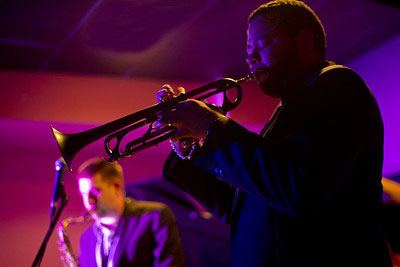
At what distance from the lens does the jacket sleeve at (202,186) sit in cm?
199

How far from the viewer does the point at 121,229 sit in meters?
3.75

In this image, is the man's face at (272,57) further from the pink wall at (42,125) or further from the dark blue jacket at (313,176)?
the pink wall at (42,125)

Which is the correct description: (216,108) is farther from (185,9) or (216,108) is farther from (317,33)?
(185,9)

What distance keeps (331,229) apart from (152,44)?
3.60 m

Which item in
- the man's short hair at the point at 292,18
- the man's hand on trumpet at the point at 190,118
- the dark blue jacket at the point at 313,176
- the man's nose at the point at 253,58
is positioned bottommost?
the dark blue jacket at the point at 313,176

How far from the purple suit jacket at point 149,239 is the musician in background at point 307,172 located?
1.93 metres

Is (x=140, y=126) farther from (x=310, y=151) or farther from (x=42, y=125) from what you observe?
(x=42, y=125)

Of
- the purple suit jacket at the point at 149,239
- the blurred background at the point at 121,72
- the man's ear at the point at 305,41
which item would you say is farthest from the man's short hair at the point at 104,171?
the man's ear at the point at 305,41

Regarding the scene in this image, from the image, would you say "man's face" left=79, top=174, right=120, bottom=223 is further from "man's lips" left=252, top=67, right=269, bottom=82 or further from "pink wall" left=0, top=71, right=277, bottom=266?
"man's lips" left=252, top=67, right=269, bottom=82

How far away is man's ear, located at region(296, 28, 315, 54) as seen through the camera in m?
1.87

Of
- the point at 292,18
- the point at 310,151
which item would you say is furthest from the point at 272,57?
the point at 310,151

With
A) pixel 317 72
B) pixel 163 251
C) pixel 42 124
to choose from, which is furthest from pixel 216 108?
pixel 42 124

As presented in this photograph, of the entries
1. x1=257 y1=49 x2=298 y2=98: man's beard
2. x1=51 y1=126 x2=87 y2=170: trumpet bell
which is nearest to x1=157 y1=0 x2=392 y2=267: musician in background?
x1=257 y1=49 x2=298 y2=98: man's beard

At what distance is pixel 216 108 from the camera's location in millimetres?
1713
